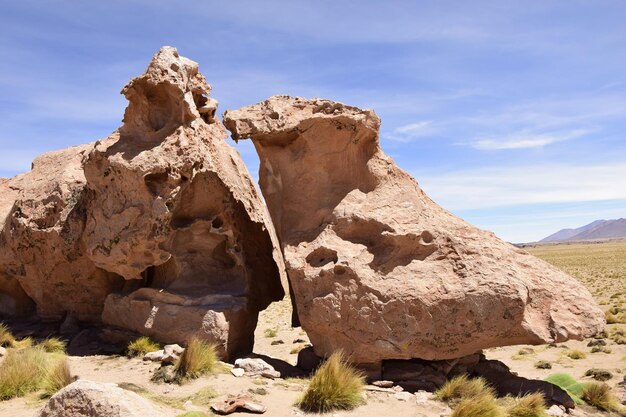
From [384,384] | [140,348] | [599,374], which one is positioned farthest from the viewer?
[599,374]

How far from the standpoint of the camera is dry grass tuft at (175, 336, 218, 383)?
7988 millimetres

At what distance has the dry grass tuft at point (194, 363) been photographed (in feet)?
26.2

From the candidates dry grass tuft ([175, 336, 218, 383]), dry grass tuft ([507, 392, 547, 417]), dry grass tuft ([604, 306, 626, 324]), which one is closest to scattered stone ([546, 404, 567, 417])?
dry grass tuft ([507, 392, 547, 417])

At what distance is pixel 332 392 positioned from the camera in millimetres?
7281

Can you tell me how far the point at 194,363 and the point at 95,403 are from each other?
10.2 feet

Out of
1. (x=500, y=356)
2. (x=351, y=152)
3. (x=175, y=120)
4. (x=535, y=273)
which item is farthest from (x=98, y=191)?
(x=500, y=356)

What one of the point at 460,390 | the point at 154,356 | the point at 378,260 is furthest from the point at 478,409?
the point at 154,356

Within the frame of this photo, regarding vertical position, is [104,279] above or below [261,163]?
below

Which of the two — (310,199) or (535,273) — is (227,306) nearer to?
(310,199)

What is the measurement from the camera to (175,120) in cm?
1044

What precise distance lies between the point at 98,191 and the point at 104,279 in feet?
7.44

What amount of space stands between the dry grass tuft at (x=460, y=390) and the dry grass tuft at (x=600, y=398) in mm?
2116

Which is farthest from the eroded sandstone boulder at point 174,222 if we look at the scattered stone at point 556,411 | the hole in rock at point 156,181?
the scattered stone at point 556,411

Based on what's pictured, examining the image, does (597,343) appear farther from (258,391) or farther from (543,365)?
(258,391)
